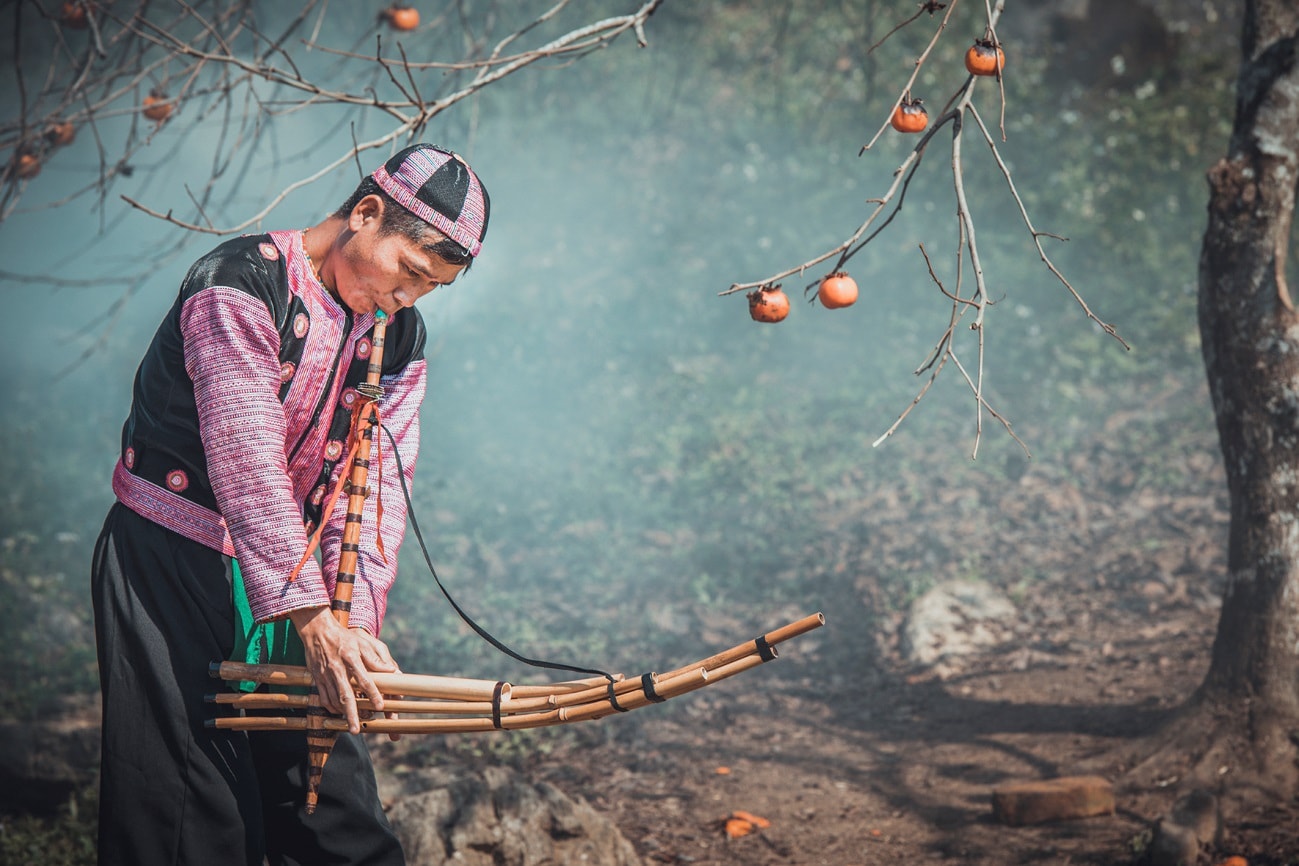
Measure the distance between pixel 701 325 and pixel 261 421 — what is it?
8.25 metres

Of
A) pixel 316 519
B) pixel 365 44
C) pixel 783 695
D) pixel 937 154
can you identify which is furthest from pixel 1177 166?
pixel 316 519

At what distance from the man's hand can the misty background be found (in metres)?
3.37

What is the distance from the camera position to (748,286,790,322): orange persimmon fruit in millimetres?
2709

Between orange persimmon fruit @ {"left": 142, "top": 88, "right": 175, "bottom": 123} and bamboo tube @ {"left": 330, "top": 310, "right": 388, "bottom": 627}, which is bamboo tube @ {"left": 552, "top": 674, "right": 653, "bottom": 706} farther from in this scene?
orange persimmon fruit @ {"left": 142, "top": 88, "right": 175, "bottom": 123}

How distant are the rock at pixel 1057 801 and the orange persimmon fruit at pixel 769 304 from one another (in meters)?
2.18

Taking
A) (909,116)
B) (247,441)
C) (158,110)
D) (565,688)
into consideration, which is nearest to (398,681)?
(565,688)

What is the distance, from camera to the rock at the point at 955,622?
5418 millimetres

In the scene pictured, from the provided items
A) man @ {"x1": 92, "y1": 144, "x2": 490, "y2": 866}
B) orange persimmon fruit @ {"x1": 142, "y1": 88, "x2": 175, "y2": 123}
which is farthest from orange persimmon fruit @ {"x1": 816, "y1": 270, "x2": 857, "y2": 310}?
orange persimmon fruit @ {"x1": 142, "y1": 88, "x2": 175, "y2": 123}

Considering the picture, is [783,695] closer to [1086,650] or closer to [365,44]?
[1086,650]

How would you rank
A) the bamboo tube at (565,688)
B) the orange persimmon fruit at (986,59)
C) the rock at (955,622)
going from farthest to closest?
the rock at (955,622)
the orange persimmon fruit at (986,59)
the bamboo tube at (565,688)

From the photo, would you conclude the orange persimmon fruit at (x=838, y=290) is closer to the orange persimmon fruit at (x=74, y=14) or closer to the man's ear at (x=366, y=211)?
the man's ear at (x=366, y=211)

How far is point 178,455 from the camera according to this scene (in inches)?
85.0

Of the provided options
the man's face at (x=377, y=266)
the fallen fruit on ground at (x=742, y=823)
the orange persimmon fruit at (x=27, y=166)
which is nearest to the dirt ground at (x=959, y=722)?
the fallen fruit on ground at (x=742, y=823)

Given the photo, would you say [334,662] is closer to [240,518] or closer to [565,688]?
[240,518]
